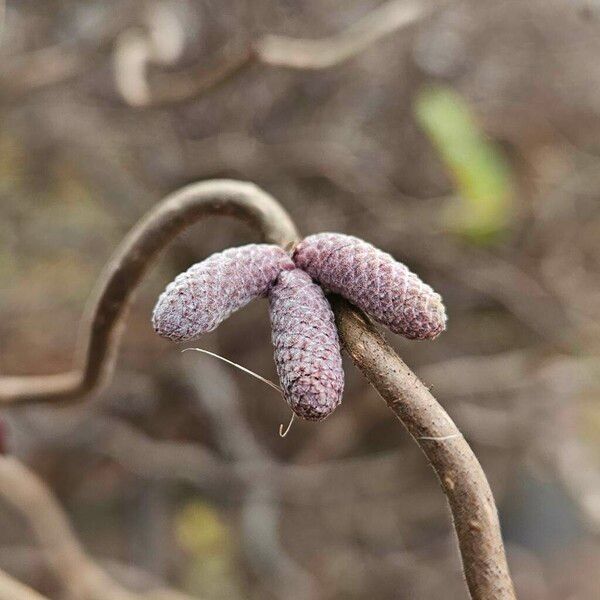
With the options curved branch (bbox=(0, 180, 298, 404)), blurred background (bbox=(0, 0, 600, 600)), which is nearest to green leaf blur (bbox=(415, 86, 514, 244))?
blurred background (bbox=(0, 0, 600, 600))

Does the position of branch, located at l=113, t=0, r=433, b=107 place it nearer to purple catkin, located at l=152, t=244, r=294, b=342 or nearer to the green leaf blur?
the green leaf blur

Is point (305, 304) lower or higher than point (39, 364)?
higher

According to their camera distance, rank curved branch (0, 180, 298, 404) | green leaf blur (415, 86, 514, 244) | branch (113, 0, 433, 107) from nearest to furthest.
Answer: curved branch (0, 180, 298, 404), branch (113, 0, 433, 107), green leaf blur (415, 86, 514, 244)

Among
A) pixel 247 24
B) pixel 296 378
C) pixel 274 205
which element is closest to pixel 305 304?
pixel 296 378

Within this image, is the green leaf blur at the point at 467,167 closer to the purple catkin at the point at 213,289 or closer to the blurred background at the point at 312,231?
the blurred background at the point at 312,231

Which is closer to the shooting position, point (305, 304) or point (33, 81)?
point (305, 304)

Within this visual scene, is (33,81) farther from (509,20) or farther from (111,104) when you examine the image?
(509,20)

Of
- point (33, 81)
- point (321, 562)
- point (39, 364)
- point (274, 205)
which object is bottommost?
point (321, 562)
